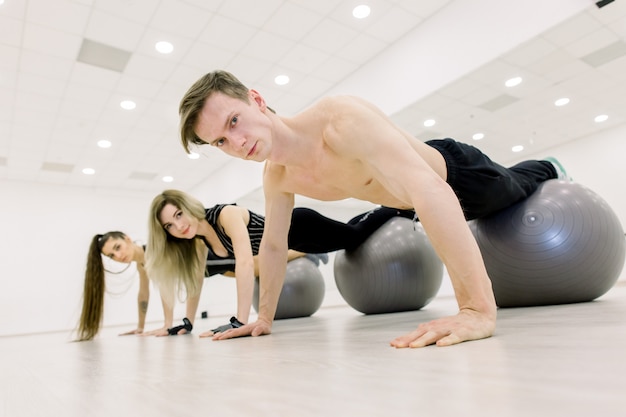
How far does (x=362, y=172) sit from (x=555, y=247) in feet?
2.93

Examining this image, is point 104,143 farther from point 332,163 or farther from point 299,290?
point 332,163

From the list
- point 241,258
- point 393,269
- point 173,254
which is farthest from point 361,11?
point 241,258

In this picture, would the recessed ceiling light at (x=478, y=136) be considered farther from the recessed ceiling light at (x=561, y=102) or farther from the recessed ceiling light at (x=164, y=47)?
the recessed ceiling light at (x=164, y=47)

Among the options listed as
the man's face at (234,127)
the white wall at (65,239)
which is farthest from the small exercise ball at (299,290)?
the white wall at (65,239)

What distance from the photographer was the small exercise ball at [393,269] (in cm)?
243

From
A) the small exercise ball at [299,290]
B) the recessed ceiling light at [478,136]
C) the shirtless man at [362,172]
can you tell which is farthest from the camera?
the recessed ceiling light at [478,136]

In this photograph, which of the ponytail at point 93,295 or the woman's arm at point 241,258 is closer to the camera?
the woman's arm at point 241,258

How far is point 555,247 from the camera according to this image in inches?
64.9

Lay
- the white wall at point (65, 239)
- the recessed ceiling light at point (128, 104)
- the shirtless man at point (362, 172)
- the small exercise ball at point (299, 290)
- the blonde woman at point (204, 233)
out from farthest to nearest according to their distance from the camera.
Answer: the white wall at point (65, 239) → the recessed ceiling light at point (128, 104) → the small exercise ball at point (299, 290) → the blonde woman at point (204, 233) → the shirtless man at point (362, 172)

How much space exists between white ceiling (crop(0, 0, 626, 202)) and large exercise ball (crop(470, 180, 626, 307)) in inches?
93.7

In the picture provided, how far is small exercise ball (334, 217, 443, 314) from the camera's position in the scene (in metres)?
2.43

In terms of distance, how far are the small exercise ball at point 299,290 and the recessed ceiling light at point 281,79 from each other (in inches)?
109

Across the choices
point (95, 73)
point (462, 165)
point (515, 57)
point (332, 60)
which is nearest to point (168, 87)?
point (95, 73)

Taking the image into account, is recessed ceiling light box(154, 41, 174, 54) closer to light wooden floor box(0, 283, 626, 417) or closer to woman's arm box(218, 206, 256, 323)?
woman's arm box(218, 206, 256, 323)
